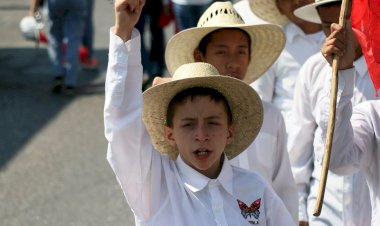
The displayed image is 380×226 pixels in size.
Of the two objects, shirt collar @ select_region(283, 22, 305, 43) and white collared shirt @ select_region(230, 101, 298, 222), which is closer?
white collared shirt @ select_region(230, 101, 298, 222)

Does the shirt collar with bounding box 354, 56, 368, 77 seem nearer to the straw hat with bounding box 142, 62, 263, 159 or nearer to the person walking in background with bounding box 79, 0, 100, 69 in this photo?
the straw hat with bounding box 142, 62, 263, 159

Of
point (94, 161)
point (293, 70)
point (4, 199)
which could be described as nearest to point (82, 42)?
point (94, 161)

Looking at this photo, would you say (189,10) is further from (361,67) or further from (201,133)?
(201,133)

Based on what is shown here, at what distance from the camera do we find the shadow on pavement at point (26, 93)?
10477mm

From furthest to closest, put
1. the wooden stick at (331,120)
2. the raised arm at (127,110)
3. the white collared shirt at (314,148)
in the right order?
1. the white collared shirt at (314,148)
2. the raised arm at (127,110)
3. the wooden stick at (331,120)

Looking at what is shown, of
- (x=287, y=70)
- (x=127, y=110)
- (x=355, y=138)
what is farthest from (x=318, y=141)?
(x=287, y=70)

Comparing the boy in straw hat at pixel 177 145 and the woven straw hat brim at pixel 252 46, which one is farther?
the woven straw hat brim at pixel 252 46

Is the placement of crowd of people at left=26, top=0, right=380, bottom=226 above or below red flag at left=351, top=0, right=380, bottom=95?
below

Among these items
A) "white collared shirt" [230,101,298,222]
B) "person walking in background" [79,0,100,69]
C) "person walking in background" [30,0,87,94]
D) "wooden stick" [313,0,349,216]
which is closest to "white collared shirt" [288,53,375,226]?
"white collared shirt" [230,101,298,222]

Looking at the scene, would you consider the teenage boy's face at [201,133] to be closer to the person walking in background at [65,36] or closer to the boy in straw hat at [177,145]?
the boy in straw hat at [177,145]

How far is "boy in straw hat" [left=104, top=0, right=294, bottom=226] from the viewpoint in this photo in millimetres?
4004

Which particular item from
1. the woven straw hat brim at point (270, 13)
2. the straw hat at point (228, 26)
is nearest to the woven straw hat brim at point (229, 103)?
the straw hat at point (228, 26)

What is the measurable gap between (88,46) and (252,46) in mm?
7858

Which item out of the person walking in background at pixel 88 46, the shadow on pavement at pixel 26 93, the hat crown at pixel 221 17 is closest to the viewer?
the hat crown at pixel 221 17
